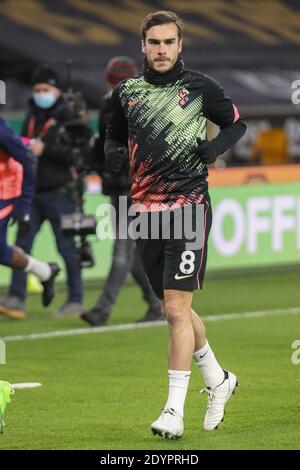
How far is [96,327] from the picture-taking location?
13.0 m

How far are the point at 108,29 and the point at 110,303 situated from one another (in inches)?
651

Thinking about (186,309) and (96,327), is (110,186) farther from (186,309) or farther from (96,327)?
(186,309)

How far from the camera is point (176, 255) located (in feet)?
26.4

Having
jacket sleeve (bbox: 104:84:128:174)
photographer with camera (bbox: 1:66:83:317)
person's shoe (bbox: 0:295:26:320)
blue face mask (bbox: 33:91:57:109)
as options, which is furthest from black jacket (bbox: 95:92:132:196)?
jacket sleeve (bbox: 104:84:128:174)

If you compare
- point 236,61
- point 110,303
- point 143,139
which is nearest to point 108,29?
point 236,61

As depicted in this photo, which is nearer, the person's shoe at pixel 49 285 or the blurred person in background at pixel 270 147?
the person's shoe at pixel 49 285

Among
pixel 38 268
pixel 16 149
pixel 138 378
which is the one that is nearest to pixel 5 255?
pixel 38 268

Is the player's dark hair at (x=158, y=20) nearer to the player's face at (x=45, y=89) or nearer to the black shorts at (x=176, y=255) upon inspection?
the black shorts at (x=176, y=255)

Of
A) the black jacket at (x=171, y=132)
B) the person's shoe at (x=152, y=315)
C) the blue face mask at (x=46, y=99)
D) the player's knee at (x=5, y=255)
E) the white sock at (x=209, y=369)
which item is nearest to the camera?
the black jacket at (x=171, y=132)

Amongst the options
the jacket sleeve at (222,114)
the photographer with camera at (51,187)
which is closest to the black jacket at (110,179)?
the photographer with camera at (51,187)

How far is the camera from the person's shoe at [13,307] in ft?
45.2

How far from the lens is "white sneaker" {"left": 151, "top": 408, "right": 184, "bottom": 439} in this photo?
7.72 m

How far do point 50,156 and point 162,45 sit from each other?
6.09 m

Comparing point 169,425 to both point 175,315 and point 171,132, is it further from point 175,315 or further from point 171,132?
point 171,132
